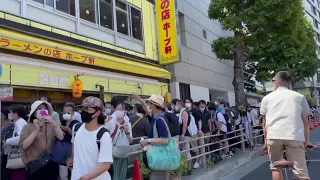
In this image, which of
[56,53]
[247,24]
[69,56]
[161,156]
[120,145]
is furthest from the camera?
[247,24]

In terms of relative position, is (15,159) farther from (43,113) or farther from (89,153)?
(89,153)

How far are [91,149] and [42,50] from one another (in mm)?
6734

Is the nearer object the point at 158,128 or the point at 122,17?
the point at 158,128

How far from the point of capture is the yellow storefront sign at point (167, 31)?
1345 centimetres

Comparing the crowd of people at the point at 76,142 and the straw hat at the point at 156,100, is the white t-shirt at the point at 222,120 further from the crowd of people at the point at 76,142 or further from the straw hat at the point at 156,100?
the straw hat at the point at 156,100

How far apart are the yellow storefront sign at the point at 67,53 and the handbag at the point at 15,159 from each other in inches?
159

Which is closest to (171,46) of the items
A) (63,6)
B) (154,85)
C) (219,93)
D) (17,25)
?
(154,85)

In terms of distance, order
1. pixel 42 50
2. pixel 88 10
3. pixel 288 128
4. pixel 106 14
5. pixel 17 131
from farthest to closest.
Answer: pixel 106 14 < pixel 88 10 < pixel 42 50 < pixel 17 131 < pixel 288 128

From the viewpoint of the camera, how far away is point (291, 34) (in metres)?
15.9

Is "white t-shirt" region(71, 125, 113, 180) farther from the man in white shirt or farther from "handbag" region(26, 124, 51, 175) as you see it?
the man in white shirt

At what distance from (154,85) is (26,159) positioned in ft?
37.2

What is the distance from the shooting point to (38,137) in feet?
12.6

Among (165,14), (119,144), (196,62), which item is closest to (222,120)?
(119,144)

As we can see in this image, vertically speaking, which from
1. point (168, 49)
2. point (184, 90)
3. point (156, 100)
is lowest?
point (156, 100)
